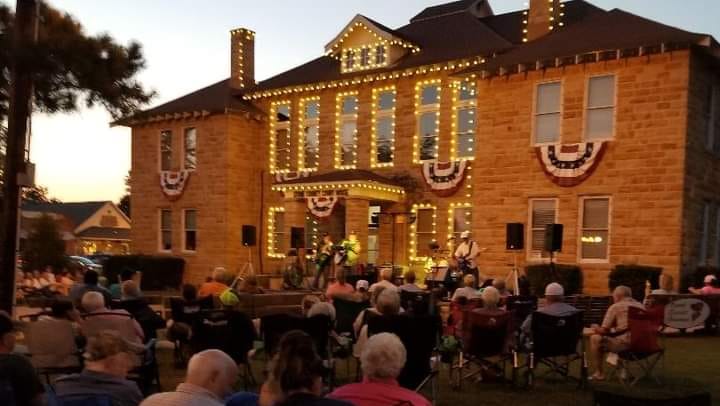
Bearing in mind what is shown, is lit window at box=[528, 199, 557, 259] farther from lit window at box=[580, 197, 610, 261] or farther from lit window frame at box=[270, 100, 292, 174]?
lit window frame at box=[270, 100, 292, 174]

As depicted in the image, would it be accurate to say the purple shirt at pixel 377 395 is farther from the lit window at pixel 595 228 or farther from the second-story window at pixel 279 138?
the second-story window at pixel 279 138

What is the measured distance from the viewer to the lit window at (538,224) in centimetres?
1574

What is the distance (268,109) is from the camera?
22.6 metres

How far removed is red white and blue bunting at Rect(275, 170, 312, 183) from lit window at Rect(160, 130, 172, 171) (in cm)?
427

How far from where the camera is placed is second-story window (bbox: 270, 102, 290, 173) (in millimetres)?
22406

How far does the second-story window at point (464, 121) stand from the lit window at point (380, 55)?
2846 mm

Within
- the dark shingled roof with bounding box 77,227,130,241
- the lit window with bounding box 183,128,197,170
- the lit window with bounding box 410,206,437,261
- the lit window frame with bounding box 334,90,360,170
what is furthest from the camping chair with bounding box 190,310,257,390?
the dark shingled roof with bounding box 77,227,130,241

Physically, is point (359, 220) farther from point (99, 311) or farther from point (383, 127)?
point (99, 311)

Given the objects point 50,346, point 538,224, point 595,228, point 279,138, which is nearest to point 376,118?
point 279,138

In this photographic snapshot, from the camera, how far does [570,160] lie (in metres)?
15.2

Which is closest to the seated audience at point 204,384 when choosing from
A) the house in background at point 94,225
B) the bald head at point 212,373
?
the bald head at point 212,373

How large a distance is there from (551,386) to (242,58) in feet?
63.0

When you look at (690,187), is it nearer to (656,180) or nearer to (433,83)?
(656,180)

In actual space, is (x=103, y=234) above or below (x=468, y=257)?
below
